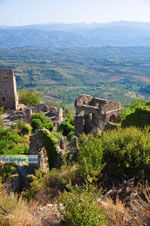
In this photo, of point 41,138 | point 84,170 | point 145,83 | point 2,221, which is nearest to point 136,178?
point 84,170

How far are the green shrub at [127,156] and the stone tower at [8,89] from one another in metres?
34.5

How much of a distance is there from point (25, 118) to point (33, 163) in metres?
22.9

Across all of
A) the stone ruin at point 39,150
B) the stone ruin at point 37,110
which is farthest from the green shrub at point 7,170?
the stone ruin at point 37,110

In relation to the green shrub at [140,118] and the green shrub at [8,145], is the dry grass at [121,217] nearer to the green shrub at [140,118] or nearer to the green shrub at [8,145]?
the green shrub at [140,118]

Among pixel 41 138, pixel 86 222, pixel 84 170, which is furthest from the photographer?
pixel 41 138

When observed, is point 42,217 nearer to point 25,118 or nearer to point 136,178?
point 136,178

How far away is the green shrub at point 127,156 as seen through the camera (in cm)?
732

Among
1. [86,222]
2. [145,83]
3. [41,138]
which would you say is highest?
[86,222]

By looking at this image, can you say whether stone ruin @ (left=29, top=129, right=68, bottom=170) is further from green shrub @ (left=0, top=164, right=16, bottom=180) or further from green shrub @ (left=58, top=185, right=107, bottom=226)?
green shrub @ (left=58, top=185, right=107, bottom=226)

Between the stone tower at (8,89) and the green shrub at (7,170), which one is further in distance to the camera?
the stone tower at (8,89)

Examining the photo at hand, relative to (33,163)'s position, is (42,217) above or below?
above

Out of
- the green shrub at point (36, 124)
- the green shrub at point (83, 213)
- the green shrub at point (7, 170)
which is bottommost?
the green shrub at point (36, 124)

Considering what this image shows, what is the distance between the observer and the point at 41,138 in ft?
38.6

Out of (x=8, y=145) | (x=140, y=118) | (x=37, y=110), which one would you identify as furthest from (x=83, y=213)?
(x=37, y=110)
